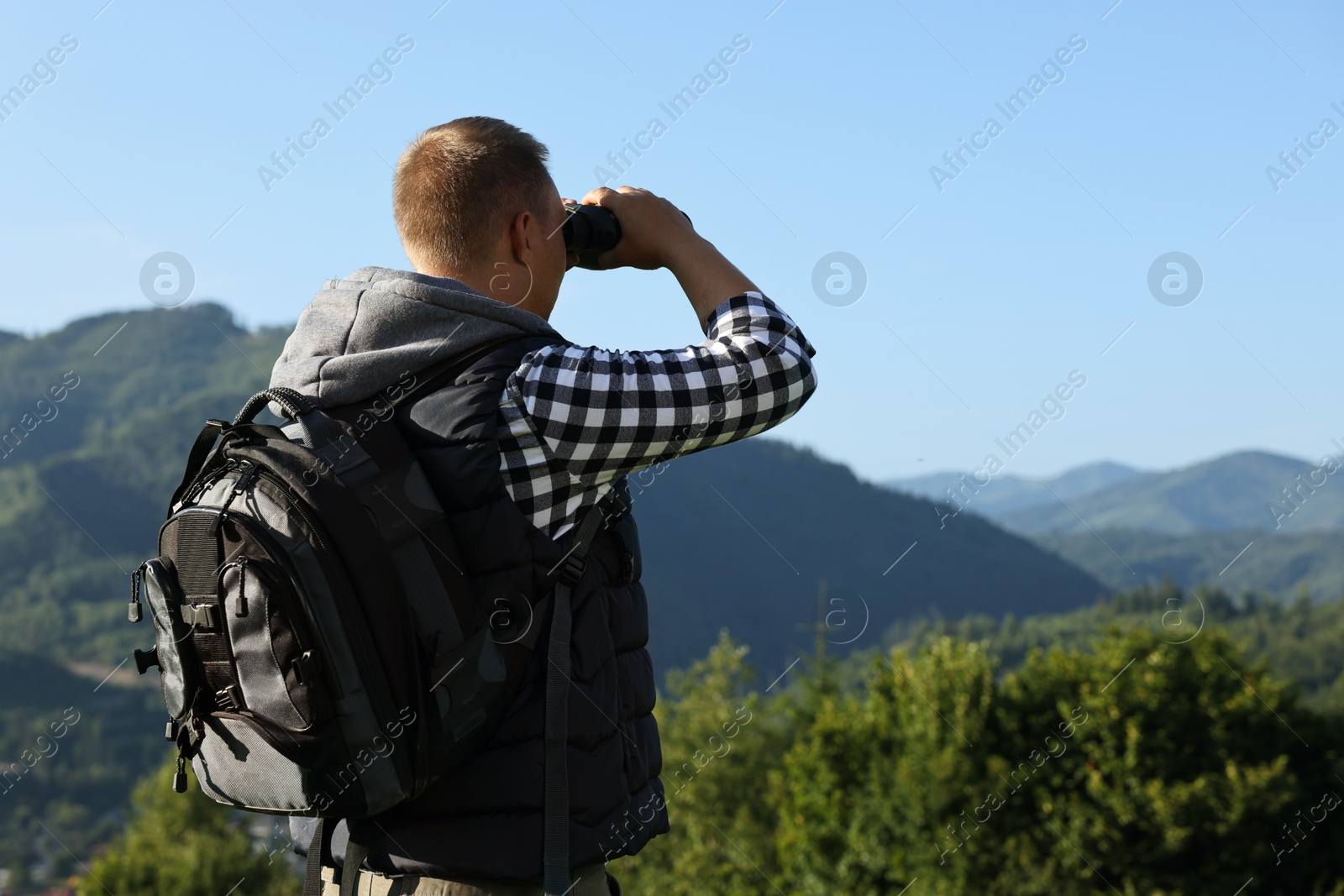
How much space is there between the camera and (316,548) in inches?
66.8

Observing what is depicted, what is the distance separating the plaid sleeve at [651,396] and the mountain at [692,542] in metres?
107

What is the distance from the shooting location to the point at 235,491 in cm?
178

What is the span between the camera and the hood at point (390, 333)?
188 cm

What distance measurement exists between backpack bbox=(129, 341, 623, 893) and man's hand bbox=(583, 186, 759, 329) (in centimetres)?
43

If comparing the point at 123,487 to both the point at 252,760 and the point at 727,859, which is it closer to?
the point at 727,859

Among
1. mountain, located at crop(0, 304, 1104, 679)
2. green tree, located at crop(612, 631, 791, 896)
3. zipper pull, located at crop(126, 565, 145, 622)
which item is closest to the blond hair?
zipper pull, located at crop(126, 565, 145, 622)

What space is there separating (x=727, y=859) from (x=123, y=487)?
117536 mm

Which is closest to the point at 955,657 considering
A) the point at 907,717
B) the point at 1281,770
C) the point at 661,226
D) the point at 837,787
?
the point at 907,717

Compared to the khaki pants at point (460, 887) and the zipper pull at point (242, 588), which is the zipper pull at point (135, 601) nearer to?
the zipper pull at point (242, 588)

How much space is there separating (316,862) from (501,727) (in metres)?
0.48

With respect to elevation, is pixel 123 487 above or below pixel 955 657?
below

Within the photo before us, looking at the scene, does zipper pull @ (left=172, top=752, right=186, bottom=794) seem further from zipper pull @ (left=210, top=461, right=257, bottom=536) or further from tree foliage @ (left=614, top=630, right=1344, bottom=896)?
tree foliage @ (left=614, top=630, right=1344, bottom=896)

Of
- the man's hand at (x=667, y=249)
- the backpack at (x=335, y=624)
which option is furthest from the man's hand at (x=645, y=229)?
the backpack at (x=335, y=624)

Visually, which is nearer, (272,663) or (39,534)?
(272,663)
